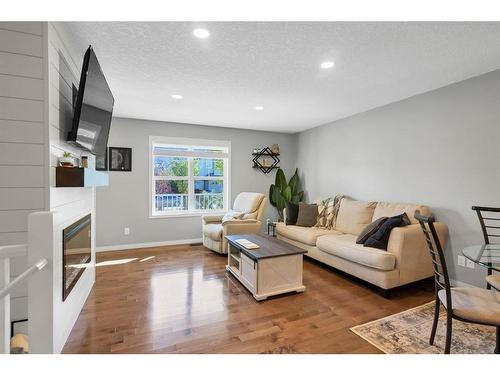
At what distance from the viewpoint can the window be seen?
15.2 ft

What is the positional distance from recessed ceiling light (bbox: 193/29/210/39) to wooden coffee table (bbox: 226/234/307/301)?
1.98 m

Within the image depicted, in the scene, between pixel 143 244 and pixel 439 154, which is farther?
pixel 143 244

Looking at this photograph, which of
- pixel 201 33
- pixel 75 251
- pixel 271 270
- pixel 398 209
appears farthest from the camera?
pixel 398 209

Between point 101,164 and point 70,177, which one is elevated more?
point 101,164

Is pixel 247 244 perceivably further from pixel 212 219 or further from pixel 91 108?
pixel 91 108

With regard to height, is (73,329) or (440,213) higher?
(440,213)

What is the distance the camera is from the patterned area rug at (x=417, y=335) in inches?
69.1

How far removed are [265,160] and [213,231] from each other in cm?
211

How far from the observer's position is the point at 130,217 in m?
4.38

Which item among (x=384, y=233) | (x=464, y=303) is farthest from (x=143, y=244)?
(x=464, y=303)

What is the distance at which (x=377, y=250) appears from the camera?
8.66 ft
